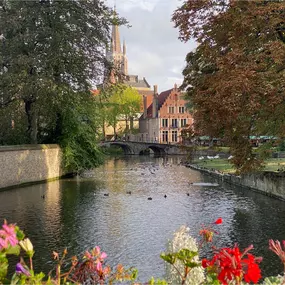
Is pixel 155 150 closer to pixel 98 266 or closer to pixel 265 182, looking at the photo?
pixel 265 182

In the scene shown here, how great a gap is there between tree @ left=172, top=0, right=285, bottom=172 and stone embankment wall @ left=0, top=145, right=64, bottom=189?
13882 millimetres

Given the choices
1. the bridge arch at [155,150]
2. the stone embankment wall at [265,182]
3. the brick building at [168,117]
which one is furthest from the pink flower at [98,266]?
the brick building at [168,117]

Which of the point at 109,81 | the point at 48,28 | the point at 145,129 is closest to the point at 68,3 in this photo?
the point at 48,28

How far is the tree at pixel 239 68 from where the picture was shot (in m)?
13.0

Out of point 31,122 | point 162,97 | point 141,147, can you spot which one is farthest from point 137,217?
point 162,97

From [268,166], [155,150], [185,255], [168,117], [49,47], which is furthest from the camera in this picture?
[168,117]

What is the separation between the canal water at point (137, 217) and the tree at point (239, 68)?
2.68 meters

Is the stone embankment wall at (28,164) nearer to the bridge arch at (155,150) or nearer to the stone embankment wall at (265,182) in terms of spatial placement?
the stone embankment wall at (265,182)

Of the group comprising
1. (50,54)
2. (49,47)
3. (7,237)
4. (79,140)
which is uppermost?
(49,47)

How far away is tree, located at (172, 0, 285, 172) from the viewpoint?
1298cm

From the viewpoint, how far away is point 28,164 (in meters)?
28.9

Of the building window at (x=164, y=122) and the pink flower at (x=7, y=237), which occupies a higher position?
the building window at (x=164, y=122)

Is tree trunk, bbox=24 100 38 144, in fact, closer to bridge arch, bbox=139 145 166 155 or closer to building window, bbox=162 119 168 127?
bridge arch, bbox=139 145 166 155

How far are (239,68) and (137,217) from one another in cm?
653
